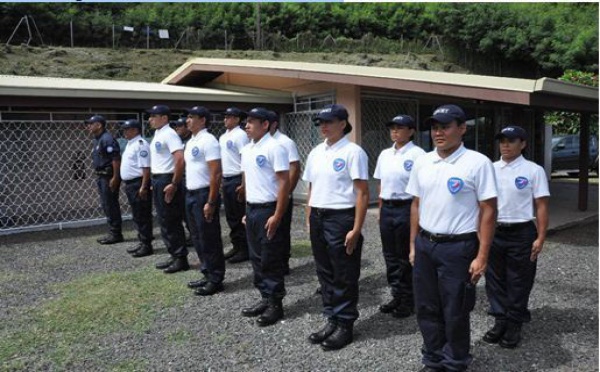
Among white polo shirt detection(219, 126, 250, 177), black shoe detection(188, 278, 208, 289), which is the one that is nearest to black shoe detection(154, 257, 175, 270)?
black shoe detection(188, 278, 208, 289)

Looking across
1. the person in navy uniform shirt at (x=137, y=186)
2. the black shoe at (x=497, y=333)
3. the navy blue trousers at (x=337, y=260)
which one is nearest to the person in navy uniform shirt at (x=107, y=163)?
the person in navy uniform shirt at (x=137, y=186)

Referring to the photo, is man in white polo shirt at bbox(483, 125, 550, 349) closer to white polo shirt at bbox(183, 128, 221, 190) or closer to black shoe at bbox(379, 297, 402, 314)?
black shoe at bbox(379, 297, 402, 314)

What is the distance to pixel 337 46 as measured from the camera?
120 ft

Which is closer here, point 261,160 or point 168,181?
point 261,160

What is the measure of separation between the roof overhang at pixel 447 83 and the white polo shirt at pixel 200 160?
343 cm

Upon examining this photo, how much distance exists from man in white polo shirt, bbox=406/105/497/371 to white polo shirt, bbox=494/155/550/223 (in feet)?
2.82

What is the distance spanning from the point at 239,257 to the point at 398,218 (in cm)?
248

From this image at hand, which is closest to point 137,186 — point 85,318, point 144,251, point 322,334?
point 144,251

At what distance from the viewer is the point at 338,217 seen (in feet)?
11.4

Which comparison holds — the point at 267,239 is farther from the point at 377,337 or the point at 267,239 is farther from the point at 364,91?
the point at 364,91

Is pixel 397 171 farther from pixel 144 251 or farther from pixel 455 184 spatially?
pixel 144 251

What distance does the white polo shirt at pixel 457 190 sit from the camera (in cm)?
276

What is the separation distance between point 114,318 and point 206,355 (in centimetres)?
116

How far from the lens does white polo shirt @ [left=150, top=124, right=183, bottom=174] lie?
5.27 meters
